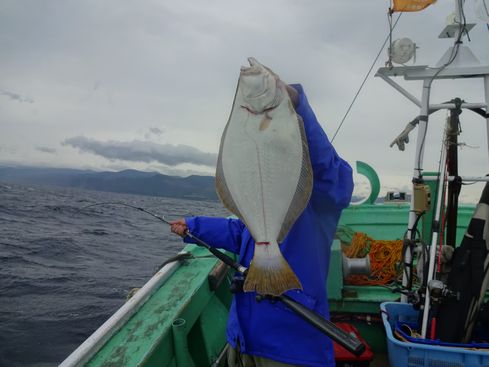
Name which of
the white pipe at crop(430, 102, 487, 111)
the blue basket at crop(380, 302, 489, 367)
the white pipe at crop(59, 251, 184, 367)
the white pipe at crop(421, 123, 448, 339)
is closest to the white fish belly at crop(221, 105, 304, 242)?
the white pipe at crop(59, 251, 184, 367)

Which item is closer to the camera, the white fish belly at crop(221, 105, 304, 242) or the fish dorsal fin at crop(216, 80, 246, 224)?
the white fish belly at crop(221, 105, 304, 242)

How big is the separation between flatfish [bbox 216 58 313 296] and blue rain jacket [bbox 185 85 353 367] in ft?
0.59

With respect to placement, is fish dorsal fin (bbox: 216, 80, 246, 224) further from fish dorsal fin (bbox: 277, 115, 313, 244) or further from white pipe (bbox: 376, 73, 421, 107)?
white pipe (bbox: 376, 73, 421, 107)

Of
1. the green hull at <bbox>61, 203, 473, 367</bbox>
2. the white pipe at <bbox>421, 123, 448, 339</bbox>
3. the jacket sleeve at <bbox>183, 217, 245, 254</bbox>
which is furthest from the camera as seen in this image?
the white pipe at <bbox>421, 123, 448, 339</bbox>

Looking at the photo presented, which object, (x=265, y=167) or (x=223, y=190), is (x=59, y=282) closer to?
(x=223, y=190)

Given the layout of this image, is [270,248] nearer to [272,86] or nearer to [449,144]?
[272,86]

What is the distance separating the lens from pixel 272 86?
1.82 m

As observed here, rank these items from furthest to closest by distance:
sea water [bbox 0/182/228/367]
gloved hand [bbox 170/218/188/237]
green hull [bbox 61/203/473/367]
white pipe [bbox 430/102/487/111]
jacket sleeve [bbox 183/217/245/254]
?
sea water [bbox 0/182/228/367] → white pipe [bbox 430/102/487/111] → gloved hand [bbox 170/218/188/237] → jacket sleeve [bbox 183/217/245/254] → green hull [bbox 61/203/473/367]

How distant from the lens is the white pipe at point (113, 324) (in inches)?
93.0

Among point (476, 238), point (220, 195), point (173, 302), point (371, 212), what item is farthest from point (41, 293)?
point (476, 238)

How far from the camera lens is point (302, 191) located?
6.12 feet

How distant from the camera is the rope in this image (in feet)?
14.5

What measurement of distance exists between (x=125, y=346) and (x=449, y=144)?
10.8 ft

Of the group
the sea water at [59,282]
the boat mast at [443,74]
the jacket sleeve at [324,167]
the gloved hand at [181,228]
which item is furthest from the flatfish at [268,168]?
the sea water at [59,282]
